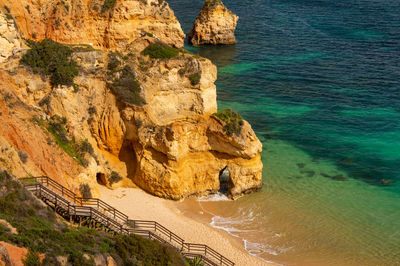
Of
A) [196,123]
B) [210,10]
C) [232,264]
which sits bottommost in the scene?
[232,264]

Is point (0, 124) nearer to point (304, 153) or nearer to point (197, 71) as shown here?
point (197, 71)

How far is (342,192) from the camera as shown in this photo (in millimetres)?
37750

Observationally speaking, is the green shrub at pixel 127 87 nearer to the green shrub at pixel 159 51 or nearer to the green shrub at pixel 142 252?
the green shrub at pixel 159 51

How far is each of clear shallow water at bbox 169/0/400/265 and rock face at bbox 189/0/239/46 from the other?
219 centimetres

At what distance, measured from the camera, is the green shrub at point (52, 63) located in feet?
112

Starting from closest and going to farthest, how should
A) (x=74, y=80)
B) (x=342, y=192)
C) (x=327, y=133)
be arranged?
(x=74, y=80) → (x=342, y=192) → (x=327, y=133)

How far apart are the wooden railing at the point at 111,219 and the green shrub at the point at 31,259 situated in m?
8.48

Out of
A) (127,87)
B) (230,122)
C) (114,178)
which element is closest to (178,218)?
(114,178)

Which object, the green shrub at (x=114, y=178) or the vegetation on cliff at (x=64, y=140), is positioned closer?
the vegetation on cliff at (x=64, y=140)

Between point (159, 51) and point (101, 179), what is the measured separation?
11.0m

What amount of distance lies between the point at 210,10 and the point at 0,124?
53766 millimetres

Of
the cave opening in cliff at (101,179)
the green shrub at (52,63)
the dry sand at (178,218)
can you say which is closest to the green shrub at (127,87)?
the green shrub at (52,63)

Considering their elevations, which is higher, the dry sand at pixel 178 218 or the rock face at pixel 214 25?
the rock face at pixel 214 25

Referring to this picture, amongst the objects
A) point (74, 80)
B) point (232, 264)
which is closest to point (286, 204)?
point (232, 264)
